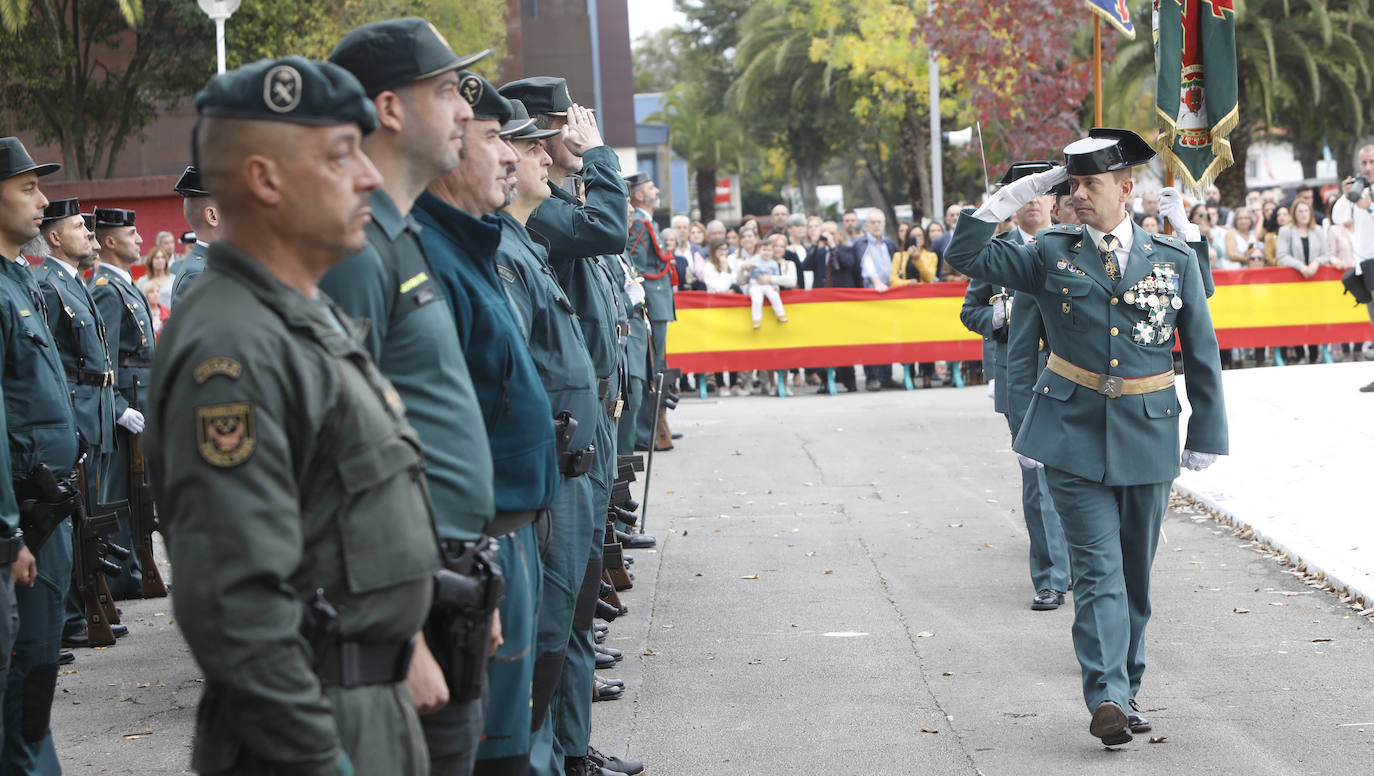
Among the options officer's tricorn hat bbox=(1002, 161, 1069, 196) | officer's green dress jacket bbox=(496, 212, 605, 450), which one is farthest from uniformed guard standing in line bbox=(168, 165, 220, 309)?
officer's tricorn hat bbox=(1002, 161, 1069, 196)

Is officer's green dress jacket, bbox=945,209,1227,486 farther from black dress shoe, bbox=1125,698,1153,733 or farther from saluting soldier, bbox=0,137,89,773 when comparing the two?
saluting soldier, bbox=0,137,89,773

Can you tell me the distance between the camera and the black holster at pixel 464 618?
2984 mm

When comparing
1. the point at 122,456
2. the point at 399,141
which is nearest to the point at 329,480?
the point at 399,141

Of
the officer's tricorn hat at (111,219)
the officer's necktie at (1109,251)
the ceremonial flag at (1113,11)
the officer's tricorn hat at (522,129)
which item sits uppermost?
the ceremonial flag at (1113,11)

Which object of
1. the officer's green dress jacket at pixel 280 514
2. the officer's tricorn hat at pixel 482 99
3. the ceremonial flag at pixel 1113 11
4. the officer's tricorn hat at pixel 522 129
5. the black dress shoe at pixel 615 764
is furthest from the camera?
the ceremonial flag at pixel 1113 11

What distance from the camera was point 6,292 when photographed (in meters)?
5.89

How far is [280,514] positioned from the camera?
2443 mm

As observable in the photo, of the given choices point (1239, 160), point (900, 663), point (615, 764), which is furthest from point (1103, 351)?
point (1239, 160)

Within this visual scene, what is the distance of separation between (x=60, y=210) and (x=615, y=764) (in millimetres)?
4656

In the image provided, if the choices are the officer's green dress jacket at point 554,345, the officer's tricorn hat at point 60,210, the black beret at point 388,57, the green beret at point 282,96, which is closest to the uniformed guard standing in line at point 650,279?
the officer's tricorn hat at point 60,210

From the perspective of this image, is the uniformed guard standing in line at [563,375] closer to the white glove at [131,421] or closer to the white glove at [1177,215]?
the white glove at [1177,215]

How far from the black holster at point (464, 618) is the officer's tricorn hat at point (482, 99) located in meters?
1.40

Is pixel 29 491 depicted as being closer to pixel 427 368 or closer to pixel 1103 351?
pixel 427 368

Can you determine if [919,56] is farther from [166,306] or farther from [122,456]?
[122,456]
